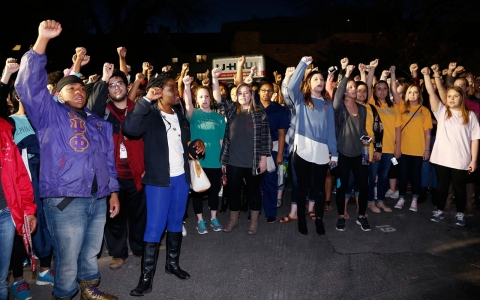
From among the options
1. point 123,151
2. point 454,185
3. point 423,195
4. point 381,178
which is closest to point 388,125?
point 381,178

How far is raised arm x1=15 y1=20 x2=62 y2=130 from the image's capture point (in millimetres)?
3191

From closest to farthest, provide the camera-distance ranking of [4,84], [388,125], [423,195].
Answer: [4,84] < [388,125] < [423,195]

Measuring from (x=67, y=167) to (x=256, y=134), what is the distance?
10.1 ft

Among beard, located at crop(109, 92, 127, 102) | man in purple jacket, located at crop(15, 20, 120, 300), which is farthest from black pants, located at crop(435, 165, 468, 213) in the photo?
man in purple jacket, located at crop(15, 20, 120, 300)

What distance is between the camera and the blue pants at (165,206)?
4312 millimetres

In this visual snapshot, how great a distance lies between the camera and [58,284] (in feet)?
11.8

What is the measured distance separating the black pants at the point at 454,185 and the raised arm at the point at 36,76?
6119 mm

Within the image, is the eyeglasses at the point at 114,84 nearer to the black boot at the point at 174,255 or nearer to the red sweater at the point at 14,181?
the red sweater at the point at 14,181

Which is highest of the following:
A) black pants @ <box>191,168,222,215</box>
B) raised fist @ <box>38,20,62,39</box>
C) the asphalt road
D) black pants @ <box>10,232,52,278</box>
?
raised fist @ <box>38,20,62,39</box>

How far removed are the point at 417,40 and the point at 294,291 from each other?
2268 centimetres

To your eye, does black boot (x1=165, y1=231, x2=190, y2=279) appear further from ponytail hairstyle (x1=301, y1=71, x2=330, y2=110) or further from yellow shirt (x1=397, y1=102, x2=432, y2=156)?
yellow shirt (x1=397, y1=102, x2=432, y2=156)

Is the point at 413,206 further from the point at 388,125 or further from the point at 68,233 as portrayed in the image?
the point at 68,233

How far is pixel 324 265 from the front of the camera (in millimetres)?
4957

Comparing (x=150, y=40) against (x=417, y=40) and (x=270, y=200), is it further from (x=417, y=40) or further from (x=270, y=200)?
(x=270, y=200)
